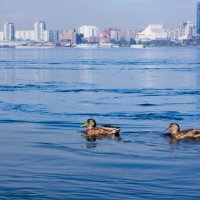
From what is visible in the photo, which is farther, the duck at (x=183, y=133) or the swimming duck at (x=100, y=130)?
the swimming duck at (x=100, y=130)

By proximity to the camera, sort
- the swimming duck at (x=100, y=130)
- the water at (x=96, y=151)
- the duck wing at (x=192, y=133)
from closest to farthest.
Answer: the water at (x=96, y=151) < the duck wing at (x=192, y=133) < the swimming duck at (x=100, y=130)

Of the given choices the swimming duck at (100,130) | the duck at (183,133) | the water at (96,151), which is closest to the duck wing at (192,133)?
the duck at (183,133)

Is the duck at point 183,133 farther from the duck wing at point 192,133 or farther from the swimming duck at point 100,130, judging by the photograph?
the swimming duck at point 100,130

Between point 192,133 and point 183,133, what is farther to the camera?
point 183,133

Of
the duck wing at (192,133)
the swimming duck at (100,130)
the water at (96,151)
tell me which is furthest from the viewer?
the swimming duck at (100,130)

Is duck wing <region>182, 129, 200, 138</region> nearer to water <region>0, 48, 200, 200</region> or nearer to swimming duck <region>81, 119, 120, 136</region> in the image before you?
water <region>0, 48, 200, 200</region>

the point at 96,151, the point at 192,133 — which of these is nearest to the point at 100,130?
the point at 192,133

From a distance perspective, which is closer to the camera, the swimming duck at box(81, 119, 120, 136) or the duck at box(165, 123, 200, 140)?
the duck at box(165, 123, 200, 140)

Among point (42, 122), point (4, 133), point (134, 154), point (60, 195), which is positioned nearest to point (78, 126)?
point (42, 122)

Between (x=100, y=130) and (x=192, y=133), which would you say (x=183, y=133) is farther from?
(x=100, y=130)

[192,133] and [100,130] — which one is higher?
[192,133]

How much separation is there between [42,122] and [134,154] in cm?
710

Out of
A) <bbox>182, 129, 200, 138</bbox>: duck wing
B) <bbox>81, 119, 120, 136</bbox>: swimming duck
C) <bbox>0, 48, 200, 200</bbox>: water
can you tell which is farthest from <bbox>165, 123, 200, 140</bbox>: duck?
<bbox>81, 119, 120, 136</bbox>: swimming duck

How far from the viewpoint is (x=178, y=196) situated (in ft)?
37.9
